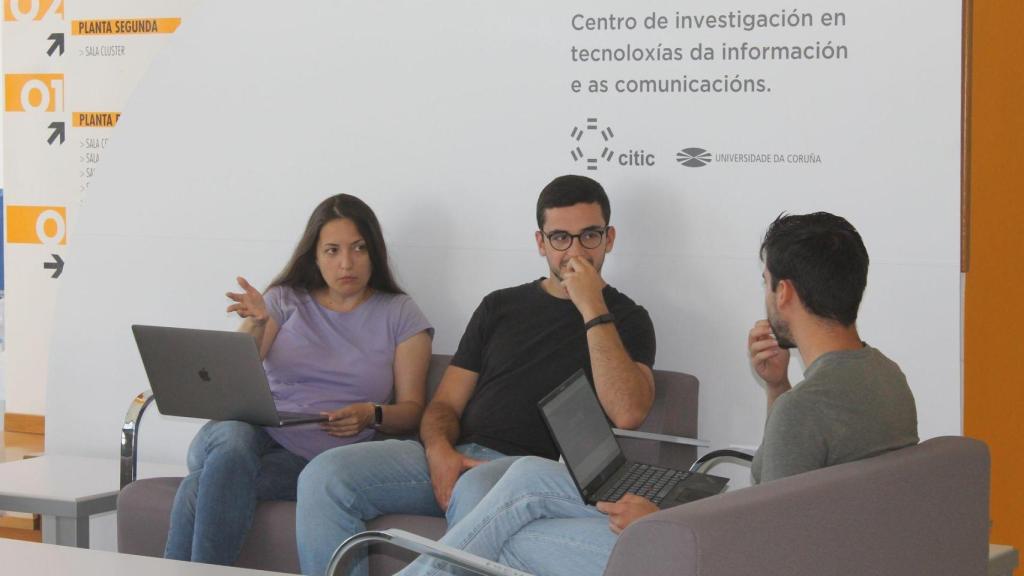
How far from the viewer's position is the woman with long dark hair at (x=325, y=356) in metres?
3.55

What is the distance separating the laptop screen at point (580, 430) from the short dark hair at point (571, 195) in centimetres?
79

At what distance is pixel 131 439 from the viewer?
3787 millimetres

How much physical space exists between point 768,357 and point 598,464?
48 centimetres

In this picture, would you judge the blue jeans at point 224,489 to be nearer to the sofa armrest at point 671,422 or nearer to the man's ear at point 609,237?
the sofa armrest at point 671,422

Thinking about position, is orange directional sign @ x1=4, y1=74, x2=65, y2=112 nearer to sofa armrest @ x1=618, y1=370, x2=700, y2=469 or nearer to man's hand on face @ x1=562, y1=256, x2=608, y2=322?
man's hand on face @ x1=562, y1=256, x2=608, y2=322

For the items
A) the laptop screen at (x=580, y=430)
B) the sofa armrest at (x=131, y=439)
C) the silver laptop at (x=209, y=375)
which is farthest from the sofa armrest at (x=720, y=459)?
the sofa armrest at (x=131, y=439)

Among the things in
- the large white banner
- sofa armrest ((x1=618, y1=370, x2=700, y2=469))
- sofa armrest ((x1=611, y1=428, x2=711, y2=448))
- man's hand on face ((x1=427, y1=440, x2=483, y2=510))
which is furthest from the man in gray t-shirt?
the large white banner

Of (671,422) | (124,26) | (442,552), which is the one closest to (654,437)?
(671,422)

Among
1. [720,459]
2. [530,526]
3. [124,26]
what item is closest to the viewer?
[530,526]

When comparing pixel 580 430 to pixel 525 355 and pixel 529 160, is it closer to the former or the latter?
pixel 525 355

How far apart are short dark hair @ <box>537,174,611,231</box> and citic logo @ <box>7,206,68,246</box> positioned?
14.1ft

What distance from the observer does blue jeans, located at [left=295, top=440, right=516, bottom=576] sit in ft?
10.5

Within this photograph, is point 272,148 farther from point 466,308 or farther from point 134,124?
point 466,308

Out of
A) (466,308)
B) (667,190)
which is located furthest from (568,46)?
(466,308)
